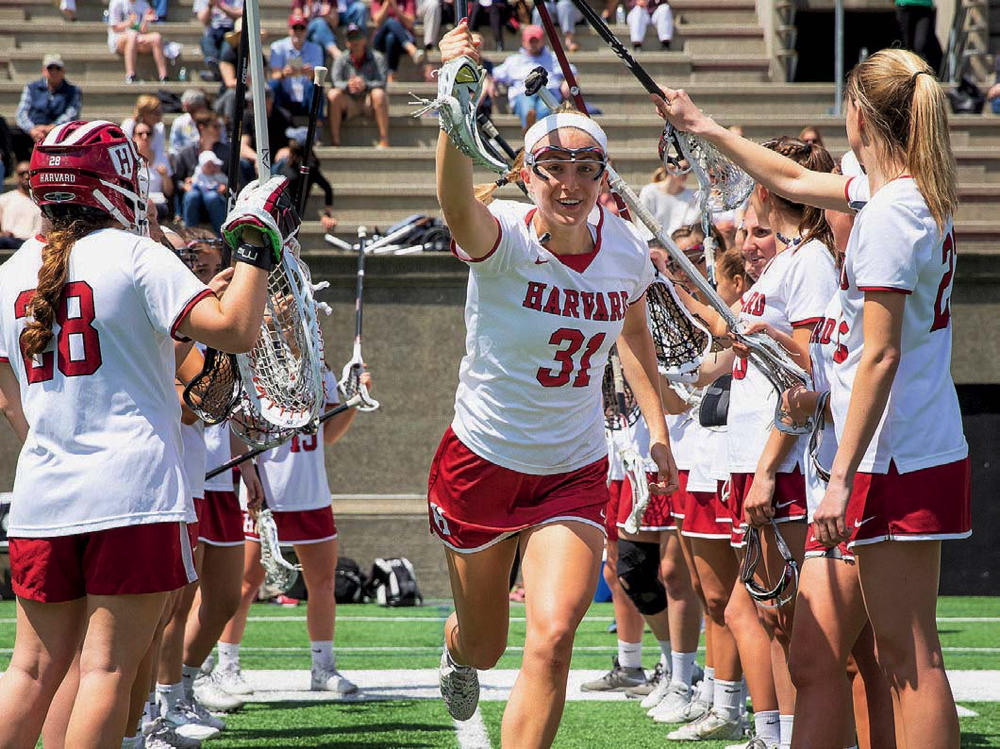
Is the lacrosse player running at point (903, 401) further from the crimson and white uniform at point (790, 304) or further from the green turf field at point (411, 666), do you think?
the green turf field at point (411, 666)

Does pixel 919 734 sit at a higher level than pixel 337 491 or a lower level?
higher

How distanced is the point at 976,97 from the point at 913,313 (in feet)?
46.4

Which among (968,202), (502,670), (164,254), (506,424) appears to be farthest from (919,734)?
(968,202)

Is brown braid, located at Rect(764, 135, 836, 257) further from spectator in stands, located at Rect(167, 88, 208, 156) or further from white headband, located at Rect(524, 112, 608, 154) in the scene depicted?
spectator in stands, located at Rect(167, 88, 208, 156)

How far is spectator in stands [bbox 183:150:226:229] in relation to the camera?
13.4 meters

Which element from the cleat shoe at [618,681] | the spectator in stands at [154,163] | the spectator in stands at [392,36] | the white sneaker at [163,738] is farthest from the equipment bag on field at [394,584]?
the spectator in stands at [392,36]

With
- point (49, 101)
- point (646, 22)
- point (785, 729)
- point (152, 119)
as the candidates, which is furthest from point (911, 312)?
point (646, 22)

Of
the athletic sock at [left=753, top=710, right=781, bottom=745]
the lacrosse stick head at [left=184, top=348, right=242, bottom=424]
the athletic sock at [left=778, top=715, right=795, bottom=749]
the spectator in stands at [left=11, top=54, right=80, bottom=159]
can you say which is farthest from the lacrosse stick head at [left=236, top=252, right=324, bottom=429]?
the spectator in stands at [left=11, top=54, right=80, bottom=159]

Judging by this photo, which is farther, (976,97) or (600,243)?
(976,97)

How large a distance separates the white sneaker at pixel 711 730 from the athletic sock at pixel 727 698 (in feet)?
0.07

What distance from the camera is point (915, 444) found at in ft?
11.4

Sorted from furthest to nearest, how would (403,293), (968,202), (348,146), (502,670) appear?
(348,146) → (968,202) → (403,293) → (502,670)

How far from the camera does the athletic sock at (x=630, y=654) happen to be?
695 cm

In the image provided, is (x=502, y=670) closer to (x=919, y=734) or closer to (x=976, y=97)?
(x=919, y=734)
